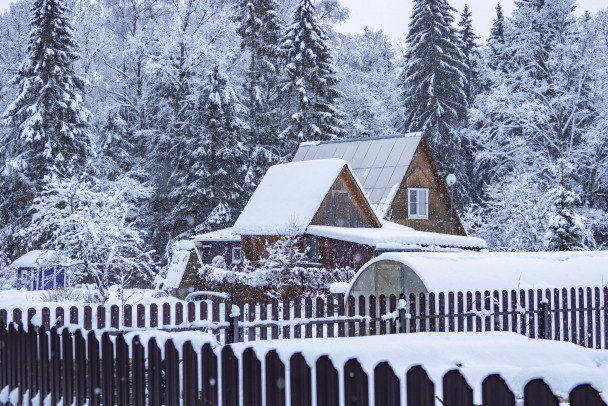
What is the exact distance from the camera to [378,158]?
33375 mm

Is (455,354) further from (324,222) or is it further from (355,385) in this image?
(324,222)

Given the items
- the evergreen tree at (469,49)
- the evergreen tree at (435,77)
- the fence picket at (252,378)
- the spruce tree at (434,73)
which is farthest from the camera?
the evergreen tree at (469,49)

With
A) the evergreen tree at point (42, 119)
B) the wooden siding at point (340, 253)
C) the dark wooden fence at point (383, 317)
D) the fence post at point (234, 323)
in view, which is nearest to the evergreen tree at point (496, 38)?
the wooden siding at point (340, 253)

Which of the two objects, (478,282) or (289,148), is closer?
(478,282)

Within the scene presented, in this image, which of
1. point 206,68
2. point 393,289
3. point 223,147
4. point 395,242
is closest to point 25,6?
point 206,68

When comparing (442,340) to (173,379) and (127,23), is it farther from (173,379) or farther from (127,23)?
(127,23)

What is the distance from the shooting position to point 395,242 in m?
24.6

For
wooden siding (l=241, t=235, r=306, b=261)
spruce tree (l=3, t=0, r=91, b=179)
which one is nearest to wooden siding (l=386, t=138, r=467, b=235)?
wooden siding (l=241, t=235, r=306, b=261)

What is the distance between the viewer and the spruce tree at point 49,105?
34.5m

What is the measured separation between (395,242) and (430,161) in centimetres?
990

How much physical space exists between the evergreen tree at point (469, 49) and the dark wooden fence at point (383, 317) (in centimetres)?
3667

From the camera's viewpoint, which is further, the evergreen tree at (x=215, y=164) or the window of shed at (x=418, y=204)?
the evergreen tree at (x=215, y=164)

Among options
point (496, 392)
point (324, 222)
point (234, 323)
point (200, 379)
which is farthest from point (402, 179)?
point (496, 392)

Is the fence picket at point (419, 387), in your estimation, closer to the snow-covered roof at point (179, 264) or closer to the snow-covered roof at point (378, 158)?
the snow-covered roof at point (179, 264)
